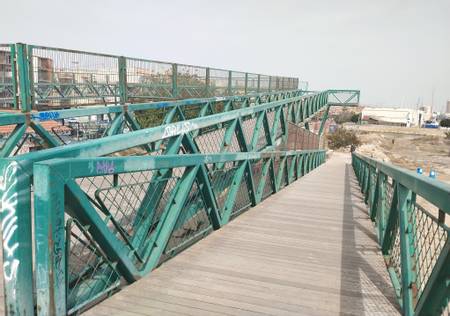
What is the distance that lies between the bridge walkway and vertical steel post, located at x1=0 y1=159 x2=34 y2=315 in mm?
573

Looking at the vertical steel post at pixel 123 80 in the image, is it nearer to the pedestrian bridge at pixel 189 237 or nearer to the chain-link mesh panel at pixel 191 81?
the pedestrian bridge at pixel 189 237

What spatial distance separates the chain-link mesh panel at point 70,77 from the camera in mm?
8531

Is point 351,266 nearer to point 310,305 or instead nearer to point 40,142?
point 310,305

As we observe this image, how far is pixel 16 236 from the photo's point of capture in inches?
73.3

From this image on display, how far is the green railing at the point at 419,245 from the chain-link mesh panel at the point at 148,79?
880cm

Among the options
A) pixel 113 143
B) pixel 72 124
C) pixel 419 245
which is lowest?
pixel 419 245

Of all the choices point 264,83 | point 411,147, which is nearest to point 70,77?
point 264,83

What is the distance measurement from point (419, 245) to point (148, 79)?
11369 mm

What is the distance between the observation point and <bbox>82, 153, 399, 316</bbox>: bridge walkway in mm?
2631

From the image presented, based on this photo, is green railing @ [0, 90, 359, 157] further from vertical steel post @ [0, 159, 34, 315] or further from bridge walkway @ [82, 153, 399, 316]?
vertical steel post @ [0, 159, 34, 315]

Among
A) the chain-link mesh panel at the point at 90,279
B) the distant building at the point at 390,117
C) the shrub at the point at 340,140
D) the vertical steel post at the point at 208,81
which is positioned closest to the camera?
the chain-link mesh panel at the point at 90,279

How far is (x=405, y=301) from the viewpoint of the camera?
252 centimetres

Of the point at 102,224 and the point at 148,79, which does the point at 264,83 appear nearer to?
the point at 148,79

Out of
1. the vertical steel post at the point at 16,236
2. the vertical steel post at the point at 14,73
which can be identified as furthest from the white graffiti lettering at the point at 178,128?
the vertical steel post at the point at 14,73
